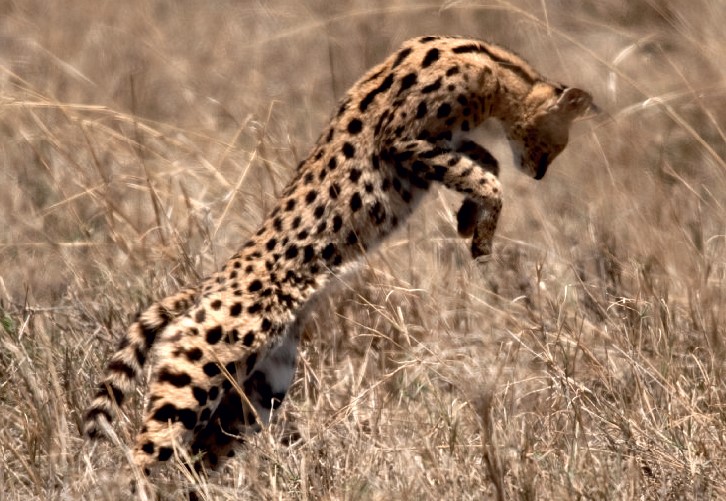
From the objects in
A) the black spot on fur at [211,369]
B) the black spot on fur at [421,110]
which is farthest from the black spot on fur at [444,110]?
the black spot on fur at [211,369]

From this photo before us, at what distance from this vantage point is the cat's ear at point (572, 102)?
6.41 m

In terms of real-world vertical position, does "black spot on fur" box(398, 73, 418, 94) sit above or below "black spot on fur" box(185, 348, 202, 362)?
above

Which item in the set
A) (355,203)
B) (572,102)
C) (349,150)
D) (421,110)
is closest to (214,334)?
(355,203)

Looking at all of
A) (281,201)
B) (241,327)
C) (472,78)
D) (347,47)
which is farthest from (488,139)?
(347,47)

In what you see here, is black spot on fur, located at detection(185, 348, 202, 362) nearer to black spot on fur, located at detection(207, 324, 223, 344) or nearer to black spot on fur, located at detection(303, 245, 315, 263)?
black spot on fur, located at detection(207, 324, 223, 344)

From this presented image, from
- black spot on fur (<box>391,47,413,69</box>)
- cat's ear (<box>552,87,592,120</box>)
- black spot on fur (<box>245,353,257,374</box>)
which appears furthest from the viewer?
cat's ear (<box>552,87,592,120</box>)

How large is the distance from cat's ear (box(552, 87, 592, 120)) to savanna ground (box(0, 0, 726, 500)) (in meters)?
0.18

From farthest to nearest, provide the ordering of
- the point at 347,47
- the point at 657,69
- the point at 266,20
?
1. the point at 266,20
2. the point at 347,47
3. the point at 657,69

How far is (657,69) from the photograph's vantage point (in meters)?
9.03

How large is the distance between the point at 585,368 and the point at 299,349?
105 cm

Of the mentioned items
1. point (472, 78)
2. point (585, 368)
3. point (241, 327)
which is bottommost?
point (585, 368)

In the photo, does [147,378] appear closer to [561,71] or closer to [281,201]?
[281,201]

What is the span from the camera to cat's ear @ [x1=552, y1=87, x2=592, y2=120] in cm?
641

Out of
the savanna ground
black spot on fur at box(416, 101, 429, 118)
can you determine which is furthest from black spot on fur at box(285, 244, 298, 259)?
black spot on fur at box(416, 101, 429, 118)
